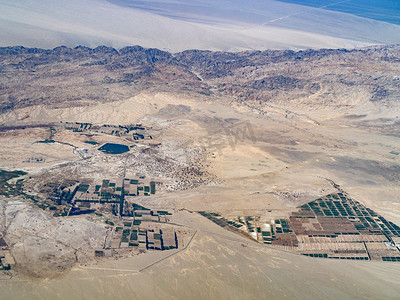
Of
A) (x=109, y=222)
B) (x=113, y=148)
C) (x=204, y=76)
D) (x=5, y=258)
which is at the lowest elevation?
(x=5, y=258)

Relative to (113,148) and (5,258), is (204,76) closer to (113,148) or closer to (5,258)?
(113,148)

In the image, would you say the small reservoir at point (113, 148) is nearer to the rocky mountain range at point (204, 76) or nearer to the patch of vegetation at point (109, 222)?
the patch of vegetation at point (109, 222)

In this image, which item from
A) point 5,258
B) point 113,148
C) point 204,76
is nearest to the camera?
point 5,258

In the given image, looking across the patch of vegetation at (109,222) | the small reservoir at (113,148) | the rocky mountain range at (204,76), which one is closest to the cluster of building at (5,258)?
the patch of vegetation at (109,222)

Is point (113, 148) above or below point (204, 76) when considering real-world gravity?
below

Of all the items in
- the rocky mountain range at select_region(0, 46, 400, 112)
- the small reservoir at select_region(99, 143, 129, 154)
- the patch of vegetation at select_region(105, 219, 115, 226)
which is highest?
the rocky mountain range at select_region(0, 46, 400, 112)

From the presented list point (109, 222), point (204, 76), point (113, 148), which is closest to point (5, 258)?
point (109, 222)

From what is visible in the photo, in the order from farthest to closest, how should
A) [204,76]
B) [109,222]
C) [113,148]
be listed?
[204,76]
[113,148]
[109,222]

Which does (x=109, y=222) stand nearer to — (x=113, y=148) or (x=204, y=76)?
(x=113, y=148)

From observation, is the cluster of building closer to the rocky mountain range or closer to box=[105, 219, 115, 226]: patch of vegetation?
box=[105, 219, 115, 226]: patch of vegetation

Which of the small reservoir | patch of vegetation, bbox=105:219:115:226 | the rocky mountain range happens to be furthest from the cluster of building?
the rocky mountain range

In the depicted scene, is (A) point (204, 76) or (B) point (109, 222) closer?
(B) point (109, 222)
